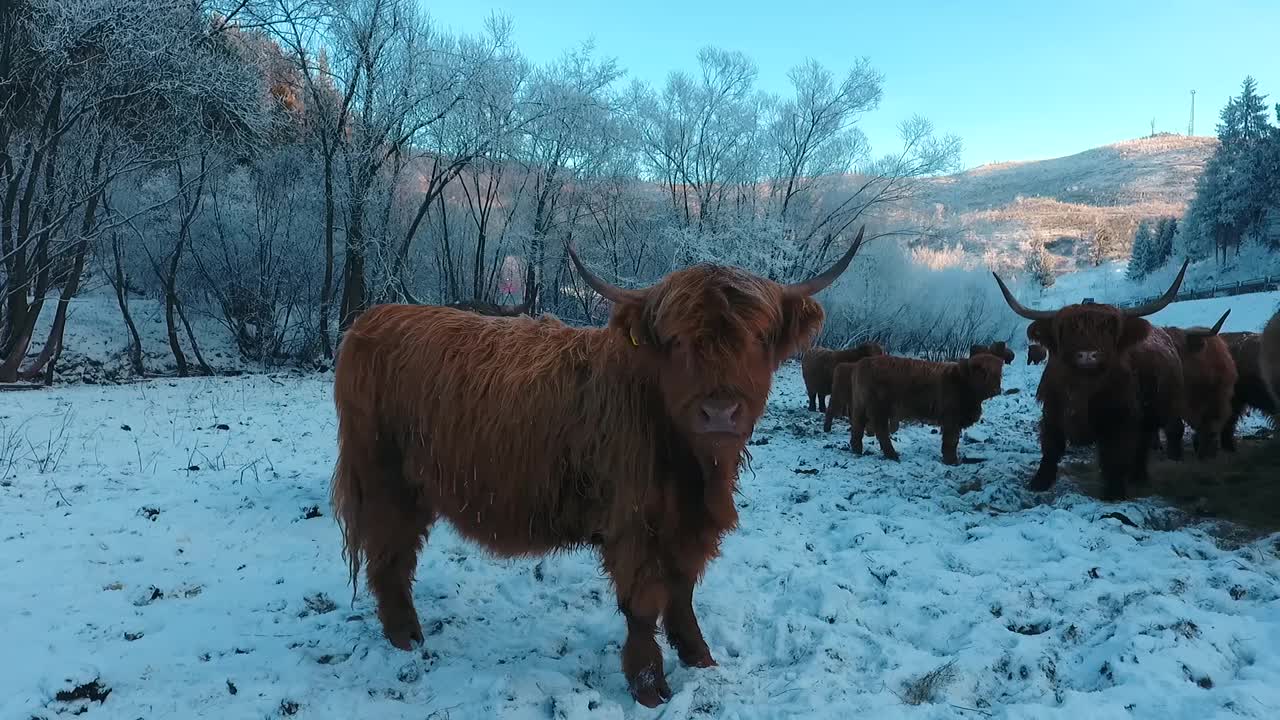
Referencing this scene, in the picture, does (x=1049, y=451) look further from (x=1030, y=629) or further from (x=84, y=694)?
(x=84, y=694)

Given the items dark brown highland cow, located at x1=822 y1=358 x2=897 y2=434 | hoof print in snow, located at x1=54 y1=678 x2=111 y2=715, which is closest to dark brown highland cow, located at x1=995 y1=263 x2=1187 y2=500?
dark brown highland cow, located at x1=822 y1=358 x2=897 y2=434

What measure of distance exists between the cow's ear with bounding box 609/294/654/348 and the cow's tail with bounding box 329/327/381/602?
4.61 ft

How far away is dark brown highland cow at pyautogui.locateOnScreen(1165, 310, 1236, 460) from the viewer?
659 cm

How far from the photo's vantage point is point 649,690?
275 cm

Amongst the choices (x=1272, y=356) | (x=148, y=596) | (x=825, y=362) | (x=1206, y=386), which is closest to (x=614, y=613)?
(x=148, y=596)

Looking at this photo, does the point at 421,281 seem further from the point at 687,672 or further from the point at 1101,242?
the point at 1101,242

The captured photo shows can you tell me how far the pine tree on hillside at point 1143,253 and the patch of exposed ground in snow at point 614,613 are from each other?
201ft

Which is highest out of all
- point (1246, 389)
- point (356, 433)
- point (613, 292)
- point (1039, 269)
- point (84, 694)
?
point (613, 292)

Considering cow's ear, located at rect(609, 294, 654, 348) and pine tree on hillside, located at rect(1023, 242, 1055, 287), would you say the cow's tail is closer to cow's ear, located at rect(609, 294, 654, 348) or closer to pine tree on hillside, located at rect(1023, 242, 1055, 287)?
cow's ear, located at rect(609, 294, 654, 348)

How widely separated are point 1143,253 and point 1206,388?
61594 mm

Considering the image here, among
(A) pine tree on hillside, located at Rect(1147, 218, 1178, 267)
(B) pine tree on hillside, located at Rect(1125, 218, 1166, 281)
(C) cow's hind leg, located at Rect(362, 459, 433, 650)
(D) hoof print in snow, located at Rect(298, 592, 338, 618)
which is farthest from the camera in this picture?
(B) pine tree on hillside, located at Rect(1125, 218, 1166, 281)

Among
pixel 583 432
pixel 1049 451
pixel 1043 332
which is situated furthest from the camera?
pixel 1049 451

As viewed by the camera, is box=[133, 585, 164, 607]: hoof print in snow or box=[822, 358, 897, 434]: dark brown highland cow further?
box=[822, 358, 897, 434]: dark brown highland cow

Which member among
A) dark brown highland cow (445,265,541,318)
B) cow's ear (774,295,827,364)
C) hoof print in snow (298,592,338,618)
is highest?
cow's ear (774,295,827,364)
